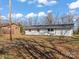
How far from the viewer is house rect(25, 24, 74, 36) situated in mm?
42647

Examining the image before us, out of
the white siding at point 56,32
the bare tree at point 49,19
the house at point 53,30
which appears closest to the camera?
Result: the white siding at point 56,32

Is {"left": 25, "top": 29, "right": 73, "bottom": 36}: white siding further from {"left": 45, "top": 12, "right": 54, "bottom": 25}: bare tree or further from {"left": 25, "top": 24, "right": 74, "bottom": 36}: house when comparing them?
{"left": 45, "top": 12, "right": 54, "bottom": 25}: bare tree

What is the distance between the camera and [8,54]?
44.2 feet

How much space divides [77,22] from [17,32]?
28.2 metres

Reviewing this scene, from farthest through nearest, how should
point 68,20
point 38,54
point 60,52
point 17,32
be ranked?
point 68,20, point 17,32, point 60,52, point 38,54

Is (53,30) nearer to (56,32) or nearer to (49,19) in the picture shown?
(56,32)

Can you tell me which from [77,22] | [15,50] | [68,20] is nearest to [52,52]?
[15,50]

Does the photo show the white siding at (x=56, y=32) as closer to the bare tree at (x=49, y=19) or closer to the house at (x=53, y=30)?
the house at (x=53, y=30)

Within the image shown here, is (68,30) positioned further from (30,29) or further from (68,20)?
(68,20)

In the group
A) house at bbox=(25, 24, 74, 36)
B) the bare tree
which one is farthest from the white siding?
the bare tree

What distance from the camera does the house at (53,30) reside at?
42647mm

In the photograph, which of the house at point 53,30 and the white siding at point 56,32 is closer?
the white siding at point 56,32

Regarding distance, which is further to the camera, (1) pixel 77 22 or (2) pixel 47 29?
(1) pixel 77 22

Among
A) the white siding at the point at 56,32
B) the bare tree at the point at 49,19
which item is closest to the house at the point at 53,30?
the white siding at the point at 56,32
